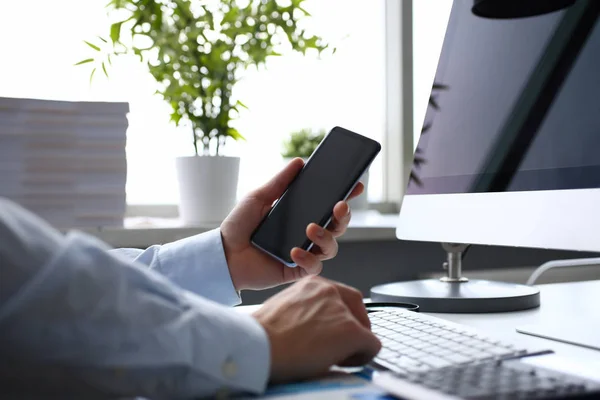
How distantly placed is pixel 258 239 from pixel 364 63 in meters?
1.16

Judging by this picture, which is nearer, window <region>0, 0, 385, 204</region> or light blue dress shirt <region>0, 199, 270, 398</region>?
light blue dress shirt <region>0, 199, 270, 398</region>

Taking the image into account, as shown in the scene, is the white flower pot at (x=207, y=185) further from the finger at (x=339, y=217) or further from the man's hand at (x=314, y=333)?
the man's hand at (x=314, y=333)

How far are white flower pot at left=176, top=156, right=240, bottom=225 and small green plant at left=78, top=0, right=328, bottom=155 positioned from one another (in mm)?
43

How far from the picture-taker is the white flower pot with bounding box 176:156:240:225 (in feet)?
4.47

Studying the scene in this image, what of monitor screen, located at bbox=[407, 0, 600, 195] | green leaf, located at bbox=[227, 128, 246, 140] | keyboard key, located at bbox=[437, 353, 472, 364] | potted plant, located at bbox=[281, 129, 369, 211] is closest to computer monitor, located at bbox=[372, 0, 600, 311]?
monitor screen, located at bbox=[407, 0, 600, 195]

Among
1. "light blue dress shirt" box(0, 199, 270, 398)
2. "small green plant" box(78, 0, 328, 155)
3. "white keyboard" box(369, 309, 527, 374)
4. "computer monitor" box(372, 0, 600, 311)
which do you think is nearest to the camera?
"light blue dress shirt" box(0, 199, 270, 398)

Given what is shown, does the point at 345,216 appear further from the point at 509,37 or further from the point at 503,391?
the point at 503,391

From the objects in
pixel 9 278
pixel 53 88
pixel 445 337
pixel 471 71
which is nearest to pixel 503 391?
→ pixel 445 337

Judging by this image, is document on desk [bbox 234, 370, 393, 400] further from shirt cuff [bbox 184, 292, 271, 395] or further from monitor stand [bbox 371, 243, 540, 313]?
monitor stand [bbox 371, 243, 540, 313]

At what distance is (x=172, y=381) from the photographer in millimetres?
440

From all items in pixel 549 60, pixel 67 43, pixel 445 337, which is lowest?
pixel 445 337

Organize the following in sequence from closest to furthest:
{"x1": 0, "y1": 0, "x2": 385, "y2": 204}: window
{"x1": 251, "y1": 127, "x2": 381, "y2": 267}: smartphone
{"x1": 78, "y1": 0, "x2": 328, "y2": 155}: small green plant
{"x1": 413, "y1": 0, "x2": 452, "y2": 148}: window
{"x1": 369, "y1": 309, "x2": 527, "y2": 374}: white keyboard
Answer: {"x1": 369, "y1": 309, "x2": 527, "y2": 374}: white keyboard
{"x1": 251, "y1": 127, "x2": 381, "y2": 267}: smartphone
{"x1": 78, "y1": 0, "x2": 328, "y2": 155}: small green plant
{"x1": 0, "y1": 0, "x2": 385, "y2": 204}: window
{"x1": 413, "y1": 0, "x2": 452, "y2": 148}: window

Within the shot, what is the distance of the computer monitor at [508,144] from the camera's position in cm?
67

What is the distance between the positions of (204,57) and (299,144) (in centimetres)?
38
